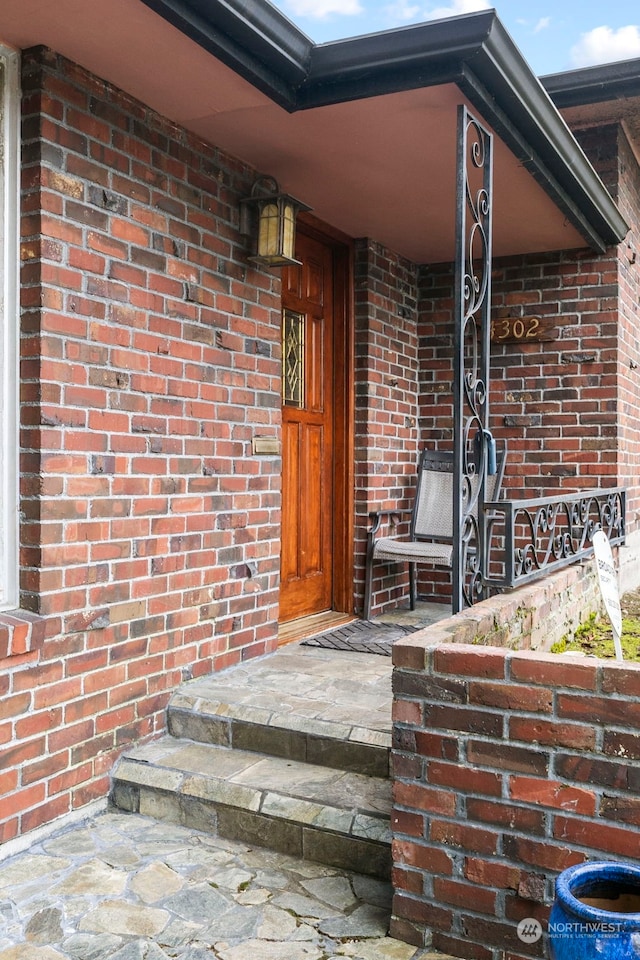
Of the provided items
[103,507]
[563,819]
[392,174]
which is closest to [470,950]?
[563,819]

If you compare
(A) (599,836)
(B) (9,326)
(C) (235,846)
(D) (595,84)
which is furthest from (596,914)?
(D) (595,84)

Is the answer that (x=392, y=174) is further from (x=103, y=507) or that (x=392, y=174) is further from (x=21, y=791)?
(x=21, y=791)

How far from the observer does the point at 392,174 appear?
3711mm

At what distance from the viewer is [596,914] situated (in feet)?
4.71

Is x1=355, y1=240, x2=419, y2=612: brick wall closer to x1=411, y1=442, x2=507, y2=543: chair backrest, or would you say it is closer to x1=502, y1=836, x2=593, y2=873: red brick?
x1=411, y1=442, x2=507, y2=543: chair backrest

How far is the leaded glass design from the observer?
4.23m

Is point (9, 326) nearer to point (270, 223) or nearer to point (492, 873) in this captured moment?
point (270, 223)

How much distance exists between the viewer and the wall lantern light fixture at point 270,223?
3.47 metres

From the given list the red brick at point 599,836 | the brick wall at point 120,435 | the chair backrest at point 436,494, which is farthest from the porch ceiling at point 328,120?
the red brick at point 599,836

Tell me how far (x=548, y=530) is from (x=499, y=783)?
2.38 meters

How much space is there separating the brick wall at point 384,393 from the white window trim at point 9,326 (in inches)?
96.3

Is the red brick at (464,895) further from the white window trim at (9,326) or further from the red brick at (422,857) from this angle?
the white window trim at (9,326)

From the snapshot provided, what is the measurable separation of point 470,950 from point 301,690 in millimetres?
1295

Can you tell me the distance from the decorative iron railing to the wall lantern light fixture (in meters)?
1.44
